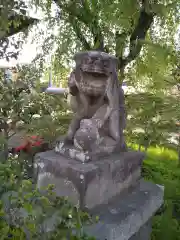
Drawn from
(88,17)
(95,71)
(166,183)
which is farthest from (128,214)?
(88,17)

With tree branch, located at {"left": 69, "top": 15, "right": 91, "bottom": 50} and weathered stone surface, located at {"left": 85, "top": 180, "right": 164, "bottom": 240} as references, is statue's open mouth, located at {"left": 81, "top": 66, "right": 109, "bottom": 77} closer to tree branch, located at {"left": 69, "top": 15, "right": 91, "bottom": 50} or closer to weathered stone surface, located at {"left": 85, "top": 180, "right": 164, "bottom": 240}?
weathered stone surface, located at {"left": 85, "top": 180, "right": 164, "bottom": 240}

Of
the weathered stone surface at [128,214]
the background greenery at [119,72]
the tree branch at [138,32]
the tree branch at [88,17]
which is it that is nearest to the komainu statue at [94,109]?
the weathered stone surface at [128,214]

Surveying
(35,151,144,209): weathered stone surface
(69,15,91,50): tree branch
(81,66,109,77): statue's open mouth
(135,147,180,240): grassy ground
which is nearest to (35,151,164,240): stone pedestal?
(35,151,144,209): weathered stone surface

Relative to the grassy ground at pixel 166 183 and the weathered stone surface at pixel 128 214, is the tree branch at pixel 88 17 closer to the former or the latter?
the grassy ground at pixel 166 183

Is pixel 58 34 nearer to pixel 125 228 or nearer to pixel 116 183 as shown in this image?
pixel 116 183

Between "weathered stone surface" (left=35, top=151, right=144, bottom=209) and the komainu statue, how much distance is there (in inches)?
3.2

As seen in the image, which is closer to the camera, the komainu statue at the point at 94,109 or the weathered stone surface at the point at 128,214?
the weathered stone surface at the point at 128,214

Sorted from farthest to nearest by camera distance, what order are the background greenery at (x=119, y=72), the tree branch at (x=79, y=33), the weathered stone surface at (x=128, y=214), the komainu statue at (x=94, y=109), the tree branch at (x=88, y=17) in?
the tree branch at (x=79, y=33) < the tree branch at (x=88, y=17) < the background greenery at (x=119, y=72) < the komainu statue at (x=94, y=109) < the weathered stone surface at (x=128, y=214)

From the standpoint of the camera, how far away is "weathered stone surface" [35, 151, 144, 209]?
5.30ft

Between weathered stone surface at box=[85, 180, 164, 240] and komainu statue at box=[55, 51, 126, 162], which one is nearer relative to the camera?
weathered stone surface at box=[85, 180, 164, 240]

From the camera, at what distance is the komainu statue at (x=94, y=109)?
1.77 metres

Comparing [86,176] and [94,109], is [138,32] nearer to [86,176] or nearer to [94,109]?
[94,109]

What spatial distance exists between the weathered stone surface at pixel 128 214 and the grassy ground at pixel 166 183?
37 centimetres

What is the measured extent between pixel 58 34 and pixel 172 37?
2.30m
